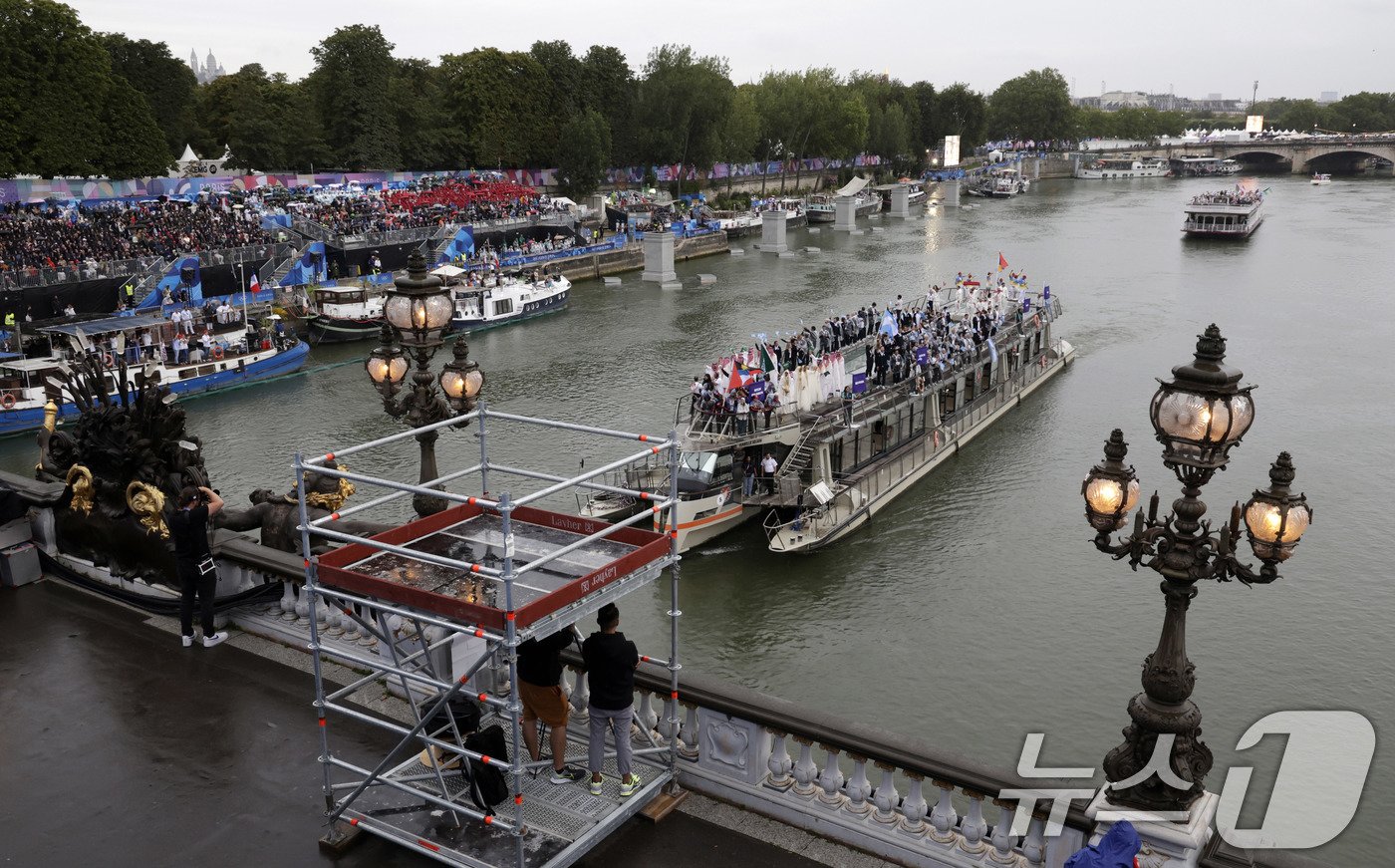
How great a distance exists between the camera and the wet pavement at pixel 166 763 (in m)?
7.38

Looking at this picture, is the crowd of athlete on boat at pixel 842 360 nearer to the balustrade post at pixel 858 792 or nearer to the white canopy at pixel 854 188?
the balustrade post at pixel 858 792

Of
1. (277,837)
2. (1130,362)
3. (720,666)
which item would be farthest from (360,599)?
(1130,362)

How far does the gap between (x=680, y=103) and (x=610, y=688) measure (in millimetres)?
93514

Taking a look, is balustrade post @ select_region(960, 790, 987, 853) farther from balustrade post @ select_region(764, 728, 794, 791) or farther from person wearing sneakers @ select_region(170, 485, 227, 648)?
person wearing sneakers @ select_region(170, 485, 227, 648)

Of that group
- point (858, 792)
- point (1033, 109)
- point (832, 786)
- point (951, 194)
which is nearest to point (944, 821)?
point (858, 792)

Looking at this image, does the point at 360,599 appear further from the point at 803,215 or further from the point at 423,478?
the point at 803,215

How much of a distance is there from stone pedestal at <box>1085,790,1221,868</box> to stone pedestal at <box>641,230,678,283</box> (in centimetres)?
6519

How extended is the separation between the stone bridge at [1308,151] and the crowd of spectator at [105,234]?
154909mm

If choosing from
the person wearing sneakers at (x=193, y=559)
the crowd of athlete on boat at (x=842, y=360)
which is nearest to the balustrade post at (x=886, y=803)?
the person wearing sneakers at (x=193, y=559)

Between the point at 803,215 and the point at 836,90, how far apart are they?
20503 millimetres

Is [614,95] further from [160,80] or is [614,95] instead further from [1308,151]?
[1308,151]

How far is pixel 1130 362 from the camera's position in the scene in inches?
1844

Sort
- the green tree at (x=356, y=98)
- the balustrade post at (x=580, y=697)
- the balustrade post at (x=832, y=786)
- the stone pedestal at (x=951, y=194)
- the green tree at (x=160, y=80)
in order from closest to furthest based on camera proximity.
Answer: the balustrade post at (x=832, y=786), the balustrade post at (x=580, y=697), the green tree at (x=160, y=80), the green tree at (x=356, y=98), the stone pedestal at (x=951, y=194)

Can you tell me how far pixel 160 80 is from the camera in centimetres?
7825
